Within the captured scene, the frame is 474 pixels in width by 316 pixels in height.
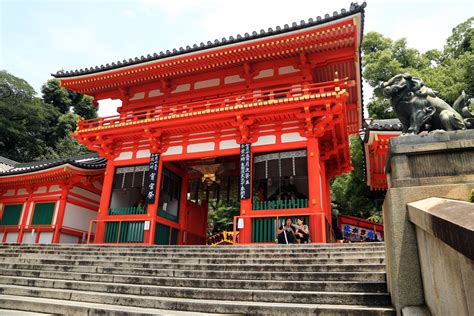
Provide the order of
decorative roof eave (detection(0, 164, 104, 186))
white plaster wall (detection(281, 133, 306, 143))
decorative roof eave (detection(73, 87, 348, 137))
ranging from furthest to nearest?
1. decorative roof eave (detection(0, 164, 104, 186))
2. white plaster wall (detection(281, 133, 306, 143))
3. decorative roof eave (detection(73, 87, 348, 137))

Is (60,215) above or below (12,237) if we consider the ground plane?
above

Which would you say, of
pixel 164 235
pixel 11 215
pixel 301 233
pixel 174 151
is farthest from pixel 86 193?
pixel 301 233

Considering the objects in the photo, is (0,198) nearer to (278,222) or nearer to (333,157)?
(278,222)

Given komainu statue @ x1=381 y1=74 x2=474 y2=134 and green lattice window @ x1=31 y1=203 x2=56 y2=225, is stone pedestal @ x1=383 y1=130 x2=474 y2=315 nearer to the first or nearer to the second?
komainu statue @ x1=381 y1=74 x2=474 y2=134

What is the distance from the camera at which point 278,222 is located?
1033 centimetres

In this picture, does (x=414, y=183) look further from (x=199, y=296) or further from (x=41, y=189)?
(x=41, y=189)

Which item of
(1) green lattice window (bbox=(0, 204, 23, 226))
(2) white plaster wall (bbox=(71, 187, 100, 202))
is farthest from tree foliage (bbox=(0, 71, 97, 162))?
(2) white plaster wall (bbox=(71, 187, 100, 202))

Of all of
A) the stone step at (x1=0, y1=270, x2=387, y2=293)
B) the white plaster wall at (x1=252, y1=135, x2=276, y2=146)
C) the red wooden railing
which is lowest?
the stone step at (x1=0, y1=270, x2=387, y2=293)

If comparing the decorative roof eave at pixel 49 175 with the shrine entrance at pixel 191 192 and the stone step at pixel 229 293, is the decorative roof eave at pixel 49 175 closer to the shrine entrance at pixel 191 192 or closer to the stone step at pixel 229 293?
the shrine entrance at pixel 191 192

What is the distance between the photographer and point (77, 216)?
16375 mm

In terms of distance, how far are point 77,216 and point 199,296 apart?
14210 mm

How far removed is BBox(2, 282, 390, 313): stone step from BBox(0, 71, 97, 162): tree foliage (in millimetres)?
34992

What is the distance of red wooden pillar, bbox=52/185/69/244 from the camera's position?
49.3 ft

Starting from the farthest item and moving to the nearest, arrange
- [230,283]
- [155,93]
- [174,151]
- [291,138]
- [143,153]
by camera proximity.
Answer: [155,93] < [143,153] < [174,151] < [291,138] < [230,283]
